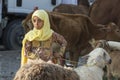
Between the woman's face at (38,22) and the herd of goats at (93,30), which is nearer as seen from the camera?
the woman's face at (38,22)

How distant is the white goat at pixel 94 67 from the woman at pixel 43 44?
363 mm

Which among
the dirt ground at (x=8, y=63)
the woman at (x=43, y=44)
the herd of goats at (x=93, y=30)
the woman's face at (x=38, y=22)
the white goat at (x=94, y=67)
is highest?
the woman's face at (x=38, y=22)

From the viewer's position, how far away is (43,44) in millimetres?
6273

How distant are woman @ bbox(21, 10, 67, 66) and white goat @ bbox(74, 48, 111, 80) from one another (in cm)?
36

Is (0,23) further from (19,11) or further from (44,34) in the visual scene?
(44,34)

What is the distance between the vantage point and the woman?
20.2 ft

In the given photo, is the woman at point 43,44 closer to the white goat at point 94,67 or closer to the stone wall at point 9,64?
the white goat at point 94,67

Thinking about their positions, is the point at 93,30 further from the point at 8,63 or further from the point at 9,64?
the point at 8,63

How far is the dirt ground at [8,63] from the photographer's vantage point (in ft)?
34.5

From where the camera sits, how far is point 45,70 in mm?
3250

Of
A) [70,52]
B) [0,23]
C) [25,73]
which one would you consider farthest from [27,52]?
[0,23]

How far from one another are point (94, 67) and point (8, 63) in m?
6.50

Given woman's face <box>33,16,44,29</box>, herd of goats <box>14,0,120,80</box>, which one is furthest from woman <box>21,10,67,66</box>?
herd of goats <box>14,0,120,80</box>

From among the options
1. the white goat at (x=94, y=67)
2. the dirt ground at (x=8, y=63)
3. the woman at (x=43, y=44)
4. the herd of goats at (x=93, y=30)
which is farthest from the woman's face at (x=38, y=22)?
the dirt ground at (x=8, y=63)
